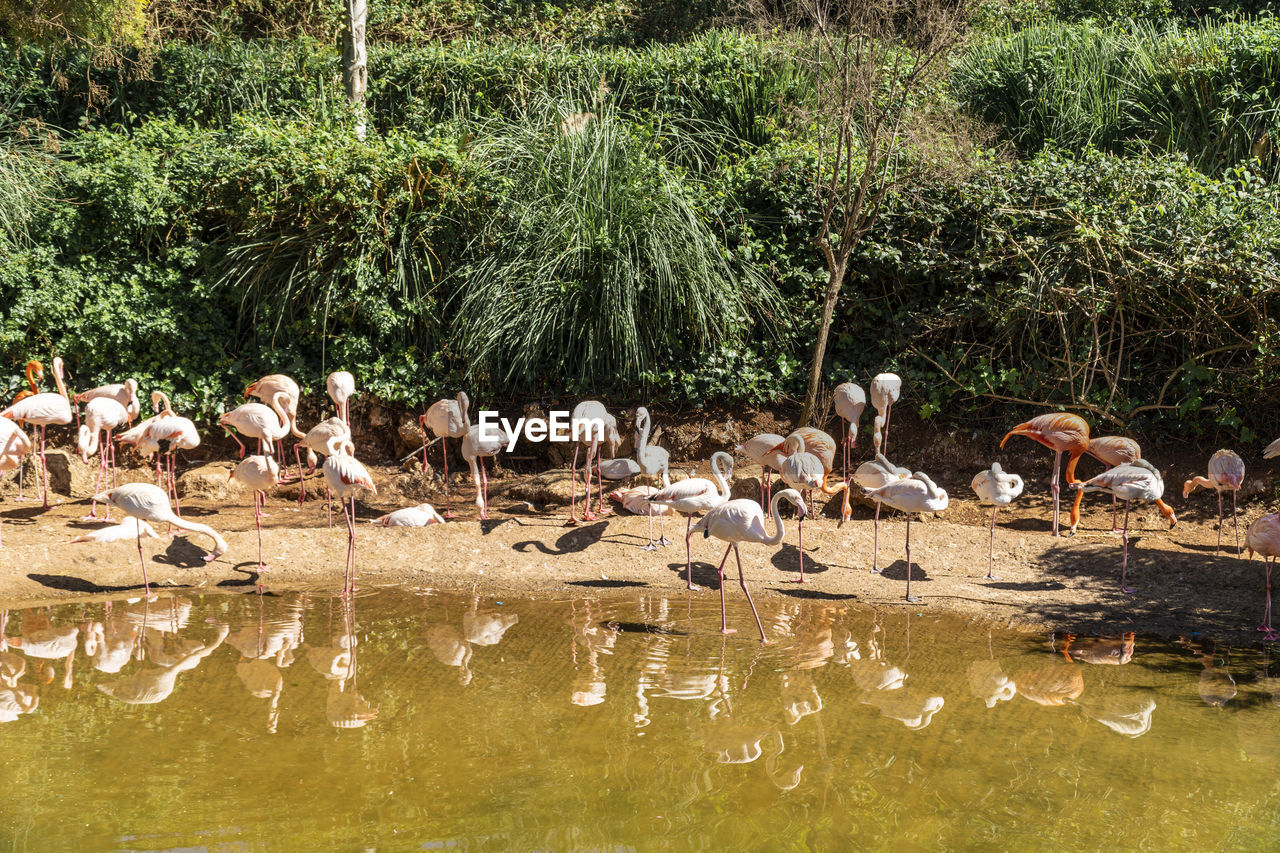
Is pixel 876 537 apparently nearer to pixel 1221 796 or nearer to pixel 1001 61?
pixel 1221 796

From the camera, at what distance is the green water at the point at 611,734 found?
3369mm

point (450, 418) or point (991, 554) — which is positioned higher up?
point (450, 418)

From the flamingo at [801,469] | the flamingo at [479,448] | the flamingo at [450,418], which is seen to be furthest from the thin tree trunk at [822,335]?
the flamingo at [450,418]

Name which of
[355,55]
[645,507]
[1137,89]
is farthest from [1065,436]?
[355,55]

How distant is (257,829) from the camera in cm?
327

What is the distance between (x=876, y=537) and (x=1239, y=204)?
4.34 meters

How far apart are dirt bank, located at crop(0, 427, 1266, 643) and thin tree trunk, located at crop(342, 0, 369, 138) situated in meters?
4.64

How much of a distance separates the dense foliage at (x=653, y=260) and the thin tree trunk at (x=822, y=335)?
492 millimetres

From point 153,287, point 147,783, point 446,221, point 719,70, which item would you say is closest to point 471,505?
point 446,221

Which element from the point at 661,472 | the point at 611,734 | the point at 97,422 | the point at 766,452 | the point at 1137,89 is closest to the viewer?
the point at 611,734

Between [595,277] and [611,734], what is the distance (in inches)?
200

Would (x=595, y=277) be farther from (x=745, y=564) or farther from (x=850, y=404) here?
(x=745, y=564)

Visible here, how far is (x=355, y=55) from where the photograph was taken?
10.0 meters

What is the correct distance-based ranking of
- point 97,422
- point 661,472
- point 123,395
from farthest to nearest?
point 123,395 → point 97,422 → point 661,472
